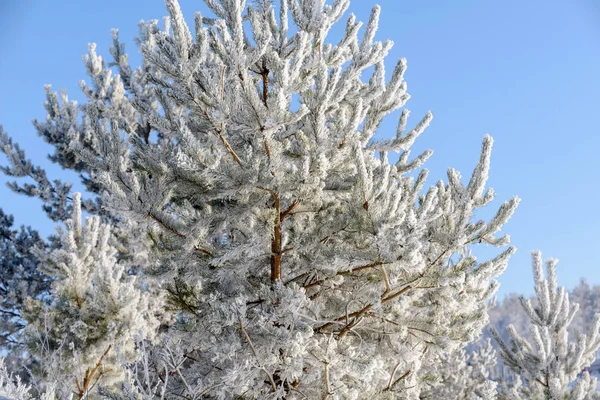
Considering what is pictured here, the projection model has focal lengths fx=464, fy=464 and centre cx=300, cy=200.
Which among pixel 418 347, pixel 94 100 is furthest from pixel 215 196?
pixel 94 100

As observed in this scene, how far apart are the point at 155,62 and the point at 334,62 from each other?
1.91 m

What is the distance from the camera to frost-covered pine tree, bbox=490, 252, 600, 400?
197 inches

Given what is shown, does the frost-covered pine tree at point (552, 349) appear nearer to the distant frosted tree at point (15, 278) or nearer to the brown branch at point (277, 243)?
the brown branch at point (277, 243)

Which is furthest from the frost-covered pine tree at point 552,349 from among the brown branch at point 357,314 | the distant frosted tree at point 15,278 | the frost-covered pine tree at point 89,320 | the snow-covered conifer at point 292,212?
the distant frosted tree at point 15,278

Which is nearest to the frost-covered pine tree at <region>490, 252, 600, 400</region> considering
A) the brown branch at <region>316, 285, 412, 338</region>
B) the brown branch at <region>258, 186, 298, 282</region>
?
the brown branch at <region>316, 285, 412, 338</region>

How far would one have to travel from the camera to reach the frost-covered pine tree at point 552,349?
16.4ft

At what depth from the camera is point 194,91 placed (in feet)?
11.8

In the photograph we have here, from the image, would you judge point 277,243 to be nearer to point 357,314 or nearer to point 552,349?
point 357,314

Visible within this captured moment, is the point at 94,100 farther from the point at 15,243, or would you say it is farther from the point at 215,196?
the point at 215,196

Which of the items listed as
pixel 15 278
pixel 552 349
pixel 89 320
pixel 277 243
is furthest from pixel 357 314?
pixel 15 278

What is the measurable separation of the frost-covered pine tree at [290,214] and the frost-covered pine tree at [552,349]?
2.65 ft

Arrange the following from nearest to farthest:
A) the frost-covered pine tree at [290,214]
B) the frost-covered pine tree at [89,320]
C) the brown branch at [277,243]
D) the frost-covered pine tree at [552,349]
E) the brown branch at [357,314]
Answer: the frost-covered pine tree at [290,214] → the brown branch at [357,314] → the brown branch at [277,243] → the frost-covered pine tree at [552,349] → the frost-covered pine tree at [89,320]

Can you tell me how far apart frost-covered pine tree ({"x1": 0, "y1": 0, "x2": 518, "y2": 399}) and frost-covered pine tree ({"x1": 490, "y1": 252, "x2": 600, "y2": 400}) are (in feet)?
2.65

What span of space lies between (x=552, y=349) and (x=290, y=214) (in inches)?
130
